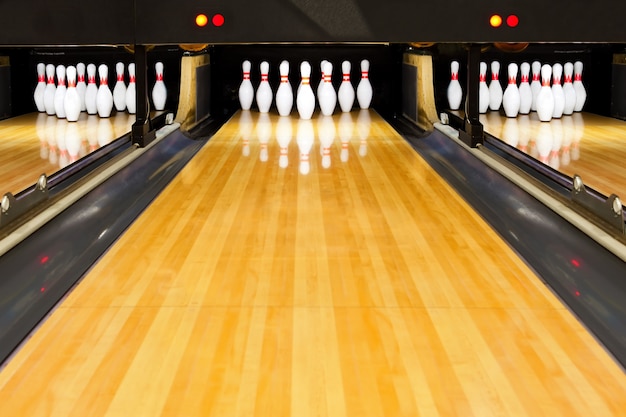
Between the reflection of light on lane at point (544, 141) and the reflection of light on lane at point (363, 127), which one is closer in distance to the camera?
the reflection of light on lane at point (544, 141)

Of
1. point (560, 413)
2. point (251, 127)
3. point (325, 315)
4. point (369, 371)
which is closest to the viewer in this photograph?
point (560, 413)

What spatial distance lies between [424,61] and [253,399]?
154 inches

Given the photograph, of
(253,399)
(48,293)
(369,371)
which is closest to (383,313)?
(369,371)

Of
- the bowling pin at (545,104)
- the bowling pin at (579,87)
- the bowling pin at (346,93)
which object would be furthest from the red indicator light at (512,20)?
the bowling pin at (346,93)

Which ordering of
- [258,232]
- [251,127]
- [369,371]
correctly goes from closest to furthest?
[369,371] → [258,232] → [251,127]

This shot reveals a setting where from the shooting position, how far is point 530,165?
327 cm

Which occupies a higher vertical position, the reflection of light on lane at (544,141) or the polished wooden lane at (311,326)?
the reflection of light on lane at (544,141)

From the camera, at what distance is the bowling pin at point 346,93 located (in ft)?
18.2

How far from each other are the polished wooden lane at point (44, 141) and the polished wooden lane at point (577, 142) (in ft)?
6.11

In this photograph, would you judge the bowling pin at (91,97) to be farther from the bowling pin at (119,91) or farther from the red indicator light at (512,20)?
the red indicator light at (512,20)

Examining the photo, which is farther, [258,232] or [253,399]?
[258,232]

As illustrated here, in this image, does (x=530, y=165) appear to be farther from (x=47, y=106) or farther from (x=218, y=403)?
(x=47, y=106)

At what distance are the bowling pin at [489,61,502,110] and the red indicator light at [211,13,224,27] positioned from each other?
2602mm

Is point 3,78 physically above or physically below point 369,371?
above
